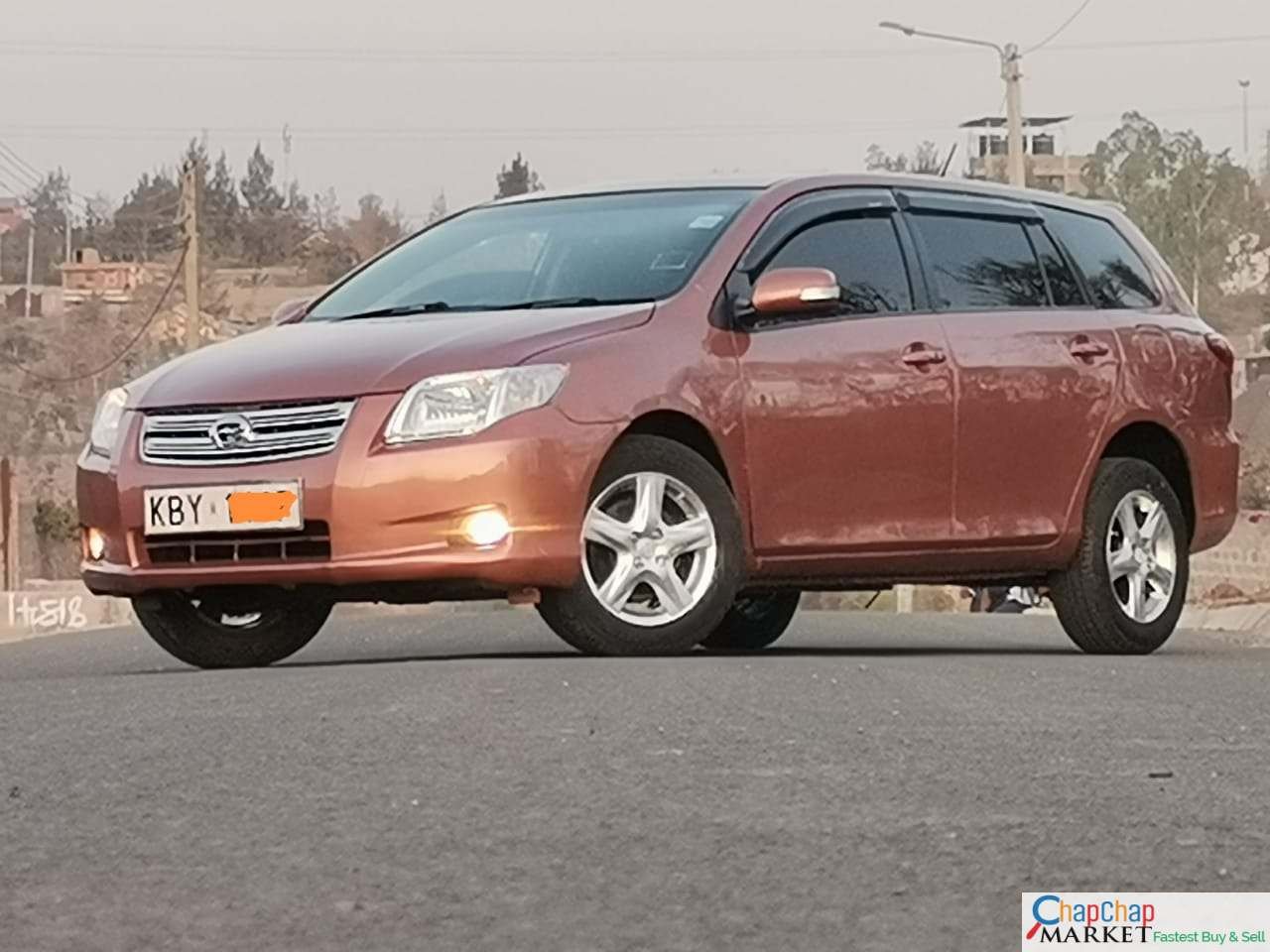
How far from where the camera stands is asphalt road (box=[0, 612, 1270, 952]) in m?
4.75

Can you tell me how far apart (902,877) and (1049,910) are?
0.37 meters

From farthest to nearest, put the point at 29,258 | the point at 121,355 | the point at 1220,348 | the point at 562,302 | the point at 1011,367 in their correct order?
the point at 29,258 → the point at 121,355 → the point at 1220,348 → the point at 1011,367 → the point at 562,302

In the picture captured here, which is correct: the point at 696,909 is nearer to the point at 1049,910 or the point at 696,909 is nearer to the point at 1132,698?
the point at 1049,910

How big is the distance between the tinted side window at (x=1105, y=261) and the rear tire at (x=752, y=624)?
1.88 meters

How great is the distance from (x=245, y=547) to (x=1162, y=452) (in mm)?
4105

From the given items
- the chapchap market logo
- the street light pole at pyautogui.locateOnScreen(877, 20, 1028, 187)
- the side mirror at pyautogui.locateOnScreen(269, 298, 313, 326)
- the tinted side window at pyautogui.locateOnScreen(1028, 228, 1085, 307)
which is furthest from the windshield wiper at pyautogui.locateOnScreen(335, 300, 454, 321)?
the street light pole at pyautogui.locateOnScreen(877, 20, 1028, 187)

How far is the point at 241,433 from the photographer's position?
959cm

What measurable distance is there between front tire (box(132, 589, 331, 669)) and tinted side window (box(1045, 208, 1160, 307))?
3322mm

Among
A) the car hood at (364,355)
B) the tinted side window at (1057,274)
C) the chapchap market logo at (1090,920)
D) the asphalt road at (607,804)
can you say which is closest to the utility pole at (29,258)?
the tinted side window at (1057,274)

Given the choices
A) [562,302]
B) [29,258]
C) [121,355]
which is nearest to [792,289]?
[562,302]

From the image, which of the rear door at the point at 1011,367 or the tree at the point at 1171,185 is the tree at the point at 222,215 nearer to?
the tree at the point at 1171,185

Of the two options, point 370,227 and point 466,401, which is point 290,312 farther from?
point 370,227

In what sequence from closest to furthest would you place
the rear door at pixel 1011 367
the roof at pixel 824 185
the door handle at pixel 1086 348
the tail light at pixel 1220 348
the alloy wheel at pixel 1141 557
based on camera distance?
1. the roof at pixel 824 185
2. the rear door at pixel 1011 367
3. the door handle at pixel 1086 348
4. the alloy wheel at pixel 1141 557
5. the tail light at pixel 1220 348

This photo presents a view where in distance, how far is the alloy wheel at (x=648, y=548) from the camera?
970 centimetres
